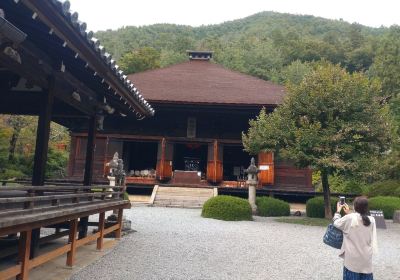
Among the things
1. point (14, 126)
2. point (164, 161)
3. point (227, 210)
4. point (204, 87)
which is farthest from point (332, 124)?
point (14, 126)

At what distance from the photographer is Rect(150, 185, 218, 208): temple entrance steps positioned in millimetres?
20656

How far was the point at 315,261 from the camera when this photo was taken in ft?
29.3

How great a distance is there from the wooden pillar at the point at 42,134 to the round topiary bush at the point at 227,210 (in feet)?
33.3

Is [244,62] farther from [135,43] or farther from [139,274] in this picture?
[139,274]

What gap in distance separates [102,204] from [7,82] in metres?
2.93

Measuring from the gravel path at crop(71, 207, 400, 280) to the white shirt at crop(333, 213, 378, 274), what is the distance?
9.39ft

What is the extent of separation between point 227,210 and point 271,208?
357cm

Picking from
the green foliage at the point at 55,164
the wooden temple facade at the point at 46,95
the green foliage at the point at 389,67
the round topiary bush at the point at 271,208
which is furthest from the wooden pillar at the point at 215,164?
the green foliage at the point at 389,67

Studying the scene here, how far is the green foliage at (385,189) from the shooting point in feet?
76.3

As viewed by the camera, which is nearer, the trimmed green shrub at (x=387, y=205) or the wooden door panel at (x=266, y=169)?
the trimmed green shrub at (x=387, y=205)

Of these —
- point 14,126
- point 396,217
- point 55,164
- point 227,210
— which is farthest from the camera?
point 55,164

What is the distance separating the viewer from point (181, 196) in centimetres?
2177

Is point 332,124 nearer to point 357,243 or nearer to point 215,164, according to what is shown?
point 215,164

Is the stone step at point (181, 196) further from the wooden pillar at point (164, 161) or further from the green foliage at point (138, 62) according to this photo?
the green foliage at point (138, 62)
